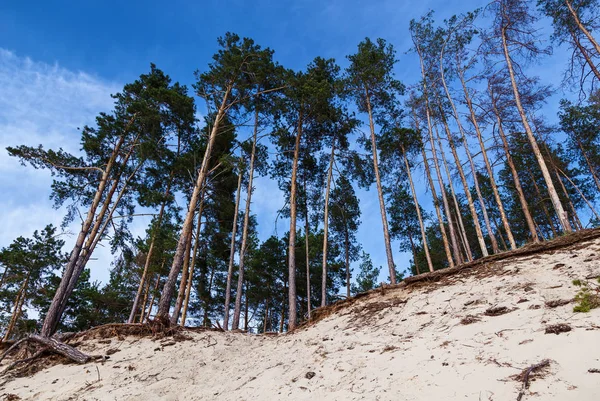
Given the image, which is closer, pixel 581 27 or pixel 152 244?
pixel 581 27

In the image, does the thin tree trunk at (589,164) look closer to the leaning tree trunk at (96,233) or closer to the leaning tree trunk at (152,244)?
the leaning tree trunk at (152,244)

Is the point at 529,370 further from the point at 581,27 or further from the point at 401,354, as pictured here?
the point at 581,27

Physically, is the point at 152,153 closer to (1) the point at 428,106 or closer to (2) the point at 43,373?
(2) the point at 43,373

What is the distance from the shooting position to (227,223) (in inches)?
637

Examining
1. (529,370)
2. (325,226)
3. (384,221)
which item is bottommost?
(529,370)

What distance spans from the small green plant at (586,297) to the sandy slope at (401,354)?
97 millimetres

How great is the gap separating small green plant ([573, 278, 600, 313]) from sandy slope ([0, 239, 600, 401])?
97 millimetres

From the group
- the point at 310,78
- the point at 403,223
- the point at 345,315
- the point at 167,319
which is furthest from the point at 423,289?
the point at 403,223

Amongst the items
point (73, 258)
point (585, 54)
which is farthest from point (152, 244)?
point (585, 54)

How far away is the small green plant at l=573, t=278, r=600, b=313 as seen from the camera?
3.47m

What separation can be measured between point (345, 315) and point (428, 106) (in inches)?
483

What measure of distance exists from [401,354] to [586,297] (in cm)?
236

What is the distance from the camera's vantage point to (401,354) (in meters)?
3.98

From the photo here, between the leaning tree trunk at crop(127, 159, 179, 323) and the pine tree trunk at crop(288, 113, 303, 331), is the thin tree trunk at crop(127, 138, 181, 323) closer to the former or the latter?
the leaning tree trunk at crop(127, 159, 179, 323)
